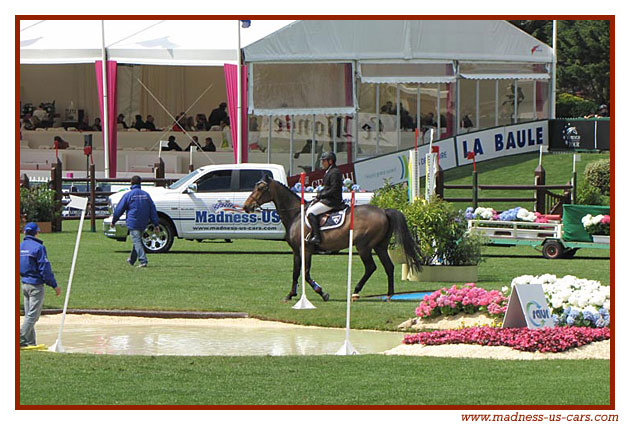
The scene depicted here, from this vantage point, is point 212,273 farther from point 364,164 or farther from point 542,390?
point 364,164

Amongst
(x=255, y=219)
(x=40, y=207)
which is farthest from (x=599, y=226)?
(x=40, y=207)

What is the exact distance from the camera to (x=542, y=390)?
11.8 metres

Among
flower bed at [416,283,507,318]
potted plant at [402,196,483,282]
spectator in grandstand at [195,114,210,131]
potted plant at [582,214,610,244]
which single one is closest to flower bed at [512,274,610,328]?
flower bed at [416,283,507,318]

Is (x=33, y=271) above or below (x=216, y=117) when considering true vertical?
below

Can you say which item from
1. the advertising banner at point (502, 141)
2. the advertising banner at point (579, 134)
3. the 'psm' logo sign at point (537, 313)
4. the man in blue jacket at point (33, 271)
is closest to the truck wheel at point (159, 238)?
the man in blue jacket at point (33, 271)

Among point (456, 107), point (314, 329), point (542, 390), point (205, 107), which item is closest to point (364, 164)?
point (456, 107)

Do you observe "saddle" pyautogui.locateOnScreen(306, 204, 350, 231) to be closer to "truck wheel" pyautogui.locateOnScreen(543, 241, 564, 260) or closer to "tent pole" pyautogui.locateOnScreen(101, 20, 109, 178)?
"truck wheel" pyautogui.locateOnScreen(543, 241, 564, 260)

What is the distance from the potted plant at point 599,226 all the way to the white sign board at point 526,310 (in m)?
11.2

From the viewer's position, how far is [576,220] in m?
26.2

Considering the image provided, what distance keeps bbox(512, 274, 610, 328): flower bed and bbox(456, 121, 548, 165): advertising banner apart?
27.5m

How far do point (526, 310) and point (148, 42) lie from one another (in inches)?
1056

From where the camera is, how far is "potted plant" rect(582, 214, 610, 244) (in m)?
25.8

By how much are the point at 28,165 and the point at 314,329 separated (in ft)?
93.8

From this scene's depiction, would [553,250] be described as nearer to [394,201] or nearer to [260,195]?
[394,201]
